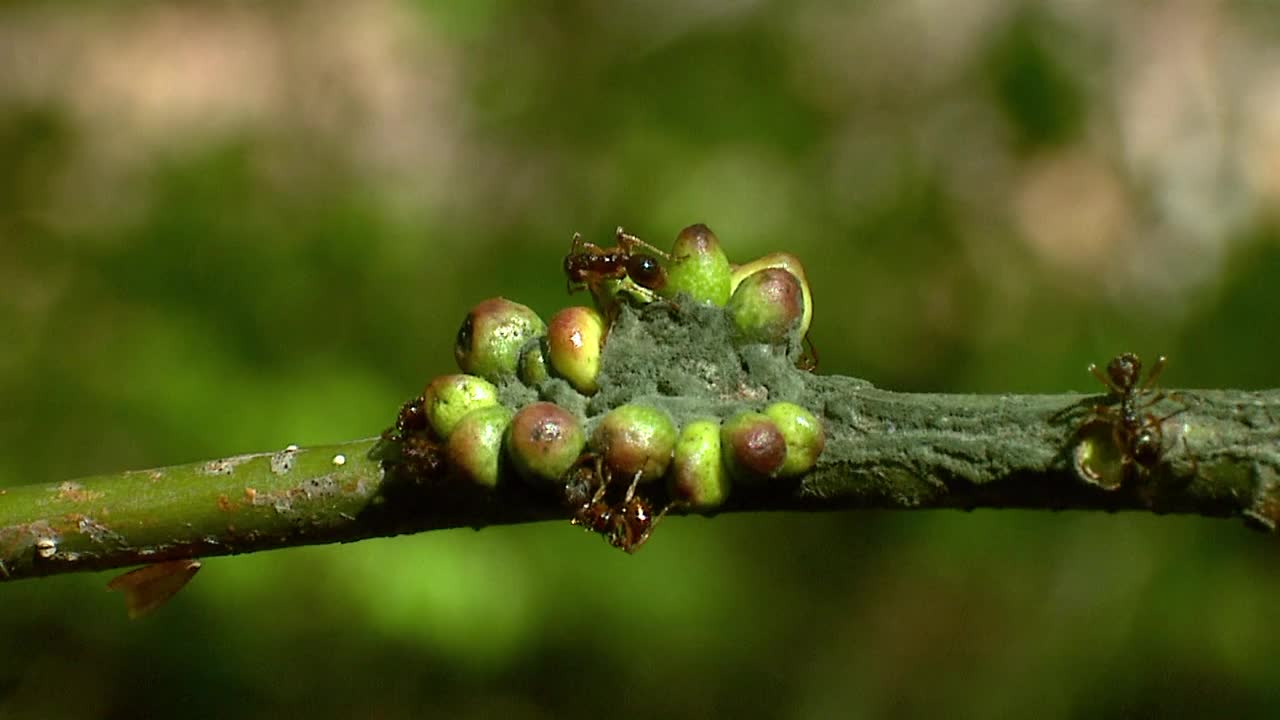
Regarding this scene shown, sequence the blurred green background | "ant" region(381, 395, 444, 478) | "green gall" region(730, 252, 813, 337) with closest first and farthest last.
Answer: "ant" region(381, 395, 444, 478) → "green gall" region(730, 252, 813, 337) → the blurred green background

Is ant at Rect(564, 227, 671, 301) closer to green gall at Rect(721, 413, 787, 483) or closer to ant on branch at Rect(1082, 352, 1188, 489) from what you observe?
green gall at Rect(721, 413, 787, 483)

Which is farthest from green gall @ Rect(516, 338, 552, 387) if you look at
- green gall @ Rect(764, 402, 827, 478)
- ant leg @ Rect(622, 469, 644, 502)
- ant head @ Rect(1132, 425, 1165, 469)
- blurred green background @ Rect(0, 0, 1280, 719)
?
blurred green background @ Rect(0, 0, 1280, 719)

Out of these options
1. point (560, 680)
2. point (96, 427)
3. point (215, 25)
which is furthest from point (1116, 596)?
point (215, 25)

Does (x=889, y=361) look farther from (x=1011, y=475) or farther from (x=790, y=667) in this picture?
(x=1011, y=475)

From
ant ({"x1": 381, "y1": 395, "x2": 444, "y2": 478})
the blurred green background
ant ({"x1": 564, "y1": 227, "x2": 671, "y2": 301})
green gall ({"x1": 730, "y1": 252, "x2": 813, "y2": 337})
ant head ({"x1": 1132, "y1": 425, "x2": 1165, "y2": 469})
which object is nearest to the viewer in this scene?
ant head ({"x1": 1132, "y1": 425, "x2": 1165, "y2": 469})

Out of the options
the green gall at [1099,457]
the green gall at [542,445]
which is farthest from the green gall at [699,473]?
the green gall at [1099,457]

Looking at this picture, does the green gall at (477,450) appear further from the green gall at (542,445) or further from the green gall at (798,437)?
the green gall at (798,437)
